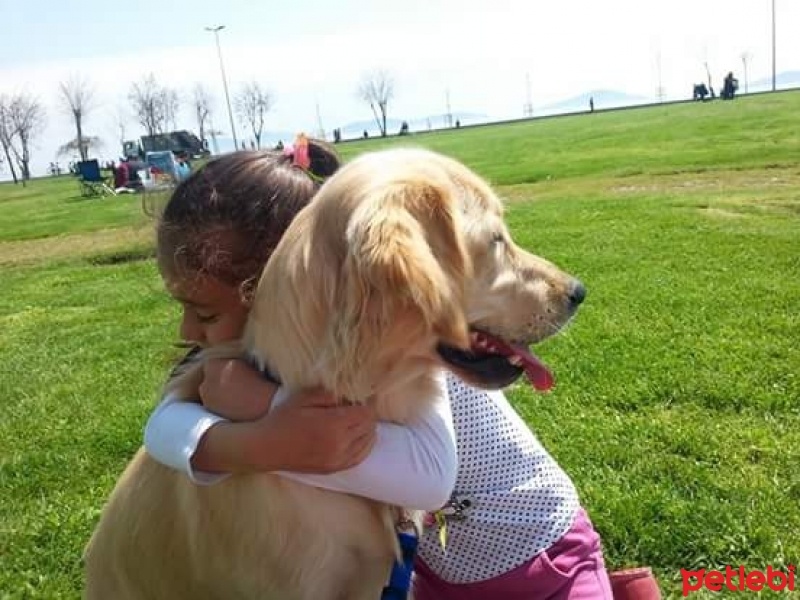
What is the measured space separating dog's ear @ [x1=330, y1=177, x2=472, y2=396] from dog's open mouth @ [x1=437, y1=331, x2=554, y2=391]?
0.14 meters

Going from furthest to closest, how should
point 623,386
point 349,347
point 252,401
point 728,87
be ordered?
point 728,87 < point 623,386 < point 252,401 < point 349,347

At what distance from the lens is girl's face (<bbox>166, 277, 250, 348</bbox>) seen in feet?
7.85

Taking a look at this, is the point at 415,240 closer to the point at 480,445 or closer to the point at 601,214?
the point at 480,445

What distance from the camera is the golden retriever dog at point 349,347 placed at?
74.5 inches

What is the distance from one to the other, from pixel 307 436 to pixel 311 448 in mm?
38

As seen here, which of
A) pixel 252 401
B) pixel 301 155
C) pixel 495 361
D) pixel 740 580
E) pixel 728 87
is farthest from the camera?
pixel 728 87

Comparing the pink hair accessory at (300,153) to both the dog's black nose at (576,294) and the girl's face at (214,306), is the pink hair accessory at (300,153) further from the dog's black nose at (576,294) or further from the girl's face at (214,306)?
the dog's black nose at (576,294)

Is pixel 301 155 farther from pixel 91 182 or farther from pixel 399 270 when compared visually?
pixel 91 182

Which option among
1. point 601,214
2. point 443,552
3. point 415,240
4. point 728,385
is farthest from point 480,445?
point 601,214

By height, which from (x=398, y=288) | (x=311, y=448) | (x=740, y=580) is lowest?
(x=740, y=580)

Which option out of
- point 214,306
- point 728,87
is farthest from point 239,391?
point 728,87

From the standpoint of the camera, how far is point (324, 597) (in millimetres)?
2152

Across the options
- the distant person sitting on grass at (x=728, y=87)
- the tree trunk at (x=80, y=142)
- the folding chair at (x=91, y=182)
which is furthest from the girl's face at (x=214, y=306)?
the tree trunk at (x=80, y=142)

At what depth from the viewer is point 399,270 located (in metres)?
1.80
